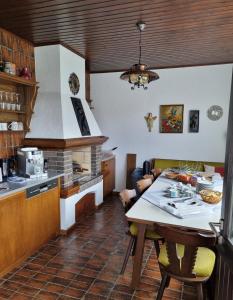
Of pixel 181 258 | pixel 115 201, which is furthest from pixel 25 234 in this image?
pixel 115 201

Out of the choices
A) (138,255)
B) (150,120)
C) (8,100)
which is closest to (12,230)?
(138,255)

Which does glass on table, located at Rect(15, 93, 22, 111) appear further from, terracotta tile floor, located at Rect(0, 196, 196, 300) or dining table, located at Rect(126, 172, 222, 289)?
dining table, located at Rect(126, 172, 222, 289)

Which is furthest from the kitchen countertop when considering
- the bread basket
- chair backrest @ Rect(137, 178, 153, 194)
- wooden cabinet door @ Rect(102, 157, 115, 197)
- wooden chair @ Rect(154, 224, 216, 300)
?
the bread basket

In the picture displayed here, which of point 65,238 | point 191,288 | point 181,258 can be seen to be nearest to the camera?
point 181,258

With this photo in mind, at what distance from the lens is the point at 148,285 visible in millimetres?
2203

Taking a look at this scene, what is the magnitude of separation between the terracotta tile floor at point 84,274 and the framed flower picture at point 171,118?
7.94 ft

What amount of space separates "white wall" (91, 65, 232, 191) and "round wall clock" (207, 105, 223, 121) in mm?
61

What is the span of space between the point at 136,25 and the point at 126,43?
0.60 meters

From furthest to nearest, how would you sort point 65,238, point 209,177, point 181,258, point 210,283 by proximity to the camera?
point 209,177
point 65,238
point 210,283
point 181,258

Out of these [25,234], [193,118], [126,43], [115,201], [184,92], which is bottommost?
[115,201]

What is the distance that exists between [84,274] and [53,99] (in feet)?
7.55

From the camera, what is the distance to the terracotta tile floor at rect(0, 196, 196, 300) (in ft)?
6.85

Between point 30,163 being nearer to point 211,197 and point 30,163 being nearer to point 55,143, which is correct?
point 55,143

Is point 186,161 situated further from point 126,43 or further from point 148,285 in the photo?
point 148,285
